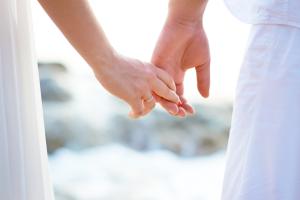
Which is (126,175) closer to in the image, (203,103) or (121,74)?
(203,103)

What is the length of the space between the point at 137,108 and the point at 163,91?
0.30ft

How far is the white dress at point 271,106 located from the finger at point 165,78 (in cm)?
38

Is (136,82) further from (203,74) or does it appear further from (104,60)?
(203,74)

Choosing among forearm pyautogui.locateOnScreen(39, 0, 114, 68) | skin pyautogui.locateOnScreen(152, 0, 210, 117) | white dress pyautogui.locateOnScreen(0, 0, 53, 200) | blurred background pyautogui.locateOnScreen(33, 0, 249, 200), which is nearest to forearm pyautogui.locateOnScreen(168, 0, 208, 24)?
skin pyautogui.locateOnScreen(152, 0, 210, 117)

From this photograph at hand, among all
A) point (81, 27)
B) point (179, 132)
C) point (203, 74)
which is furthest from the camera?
point (179, 132)

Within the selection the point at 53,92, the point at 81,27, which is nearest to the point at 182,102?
the point at 81,27

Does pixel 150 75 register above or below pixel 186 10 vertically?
below

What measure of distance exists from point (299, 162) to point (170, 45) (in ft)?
1.78


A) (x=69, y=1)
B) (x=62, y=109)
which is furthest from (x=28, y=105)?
(x=62, y=109)

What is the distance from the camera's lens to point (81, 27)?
114cm

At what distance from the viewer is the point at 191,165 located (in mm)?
4078

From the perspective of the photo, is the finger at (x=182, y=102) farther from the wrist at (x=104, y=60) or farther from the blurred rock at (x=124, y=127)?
the blurred rock at (x=124, y=127)

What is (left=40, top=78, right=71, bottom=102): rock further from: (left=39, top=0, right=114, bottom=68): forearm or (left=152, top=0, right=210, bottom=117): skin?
(left=39, top=0, right=114, bottom=68): forearm

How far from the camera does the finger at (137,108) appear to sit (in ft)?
4.33
